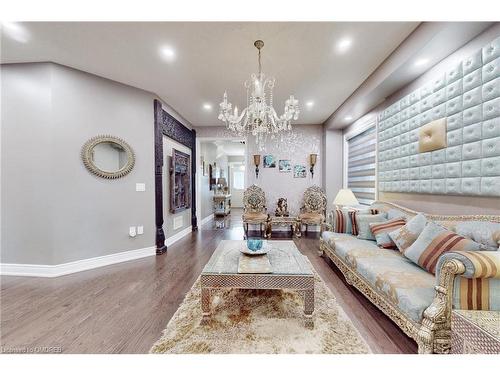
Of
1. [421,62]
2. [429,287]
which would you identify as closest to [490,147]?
[421,62]

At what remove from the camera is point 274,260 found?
197 cm

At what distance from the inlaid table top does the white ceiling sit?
233cm

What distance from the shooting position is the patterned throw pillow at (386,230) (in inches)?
93.8

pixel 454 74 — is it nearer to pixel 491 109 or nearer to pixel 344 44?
pixel 491 109

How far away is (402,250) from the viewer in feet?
6.87

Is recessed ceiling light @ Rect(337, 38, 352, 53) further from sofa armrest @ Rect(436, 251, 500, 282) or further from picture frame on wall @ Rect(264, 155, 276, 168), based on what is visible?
picture frame on wall @ Rect(264, 155, 276, 168)

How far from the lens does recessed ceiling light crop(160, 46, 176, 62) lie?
7.62 ft

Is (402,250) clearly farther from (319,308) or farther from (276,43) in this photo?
(276,43)

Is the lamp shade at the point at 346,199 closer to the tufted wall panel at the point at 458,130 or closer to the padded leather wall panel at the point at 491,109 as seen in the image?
the tufted wall panel at the point at 458,130

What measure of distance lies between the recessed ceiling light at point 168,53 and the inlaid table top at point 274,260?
7.91 feet

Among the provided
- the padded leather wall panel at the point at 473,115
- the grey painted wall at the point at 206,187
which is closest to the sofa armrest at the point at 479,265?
the padded leather wall panel at the point at 473,115

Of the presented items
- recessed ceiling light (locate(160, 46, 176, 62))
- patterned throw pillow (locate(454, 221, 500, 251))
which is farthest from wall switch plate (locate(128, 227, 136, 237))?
patterned throw pillow (locate(454, 221, 500, 251))

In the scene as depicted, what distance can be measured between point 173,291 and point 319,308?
5.18 ft
